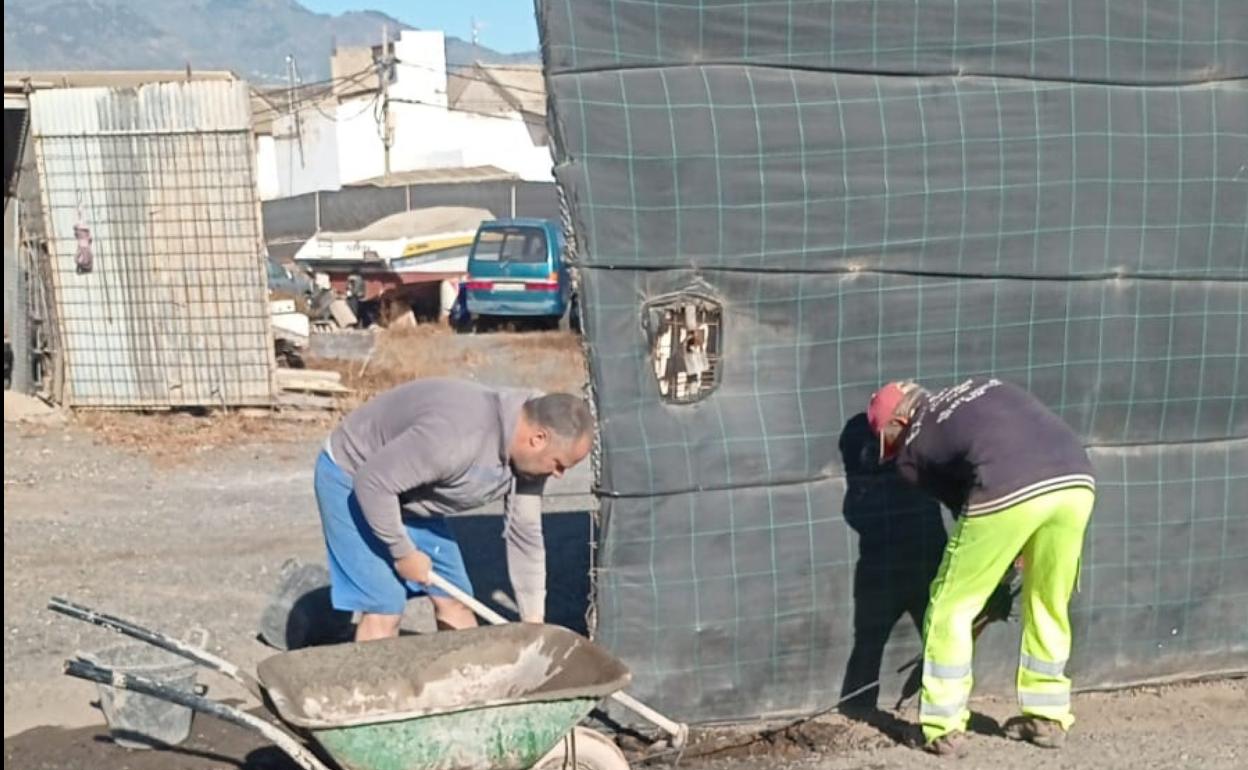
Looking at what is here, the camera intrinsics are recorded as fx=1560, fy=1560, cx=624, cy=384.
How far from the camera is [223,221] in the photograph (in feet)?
42.0

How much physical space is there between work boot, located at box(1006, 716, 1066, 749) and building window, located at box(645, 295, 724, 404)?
5.72ft

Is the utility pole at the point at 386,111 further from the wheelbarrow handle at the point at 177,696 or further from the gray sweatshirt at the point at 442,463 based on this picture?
the wheelbarrow handle at the point at 177,696

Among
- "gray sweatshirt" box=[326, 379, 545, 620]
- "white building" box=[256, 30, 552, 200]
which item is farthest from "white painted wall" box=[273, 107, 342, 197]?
"gray sweatshirt" box=[326, 379, 545, 620]

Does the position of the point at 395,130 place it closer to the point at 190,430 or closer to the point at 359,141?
the point at 359,141

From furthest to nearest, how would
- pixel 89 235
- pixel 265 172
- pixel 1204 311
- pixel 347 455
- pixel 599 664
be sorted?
1. pixel 265 172
2. pixel 89 235
3. pixel 1204 311
4. pixel 347 455
5. pixel 599 664

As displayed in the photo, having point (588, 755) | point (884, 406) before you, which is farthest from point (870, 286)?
point (588, 755)

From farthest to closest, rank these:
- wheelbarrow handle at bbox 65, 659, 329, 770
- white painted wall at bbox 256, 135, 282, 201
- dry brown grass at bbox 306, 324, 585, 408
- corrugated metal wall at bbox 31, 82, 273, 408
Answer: white painted wall at bbox 256, 135, 282, 201, dry brown grass at bbox 306, 324, 585, 408, corrugated metal wall at bbox 31, 82, 273, 408, wheelbarrow handle at bbox 65, 659, 329, 770

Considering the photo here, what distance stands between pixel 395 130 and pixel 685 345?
3877 centimetres

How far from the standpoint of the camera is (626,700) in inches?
218

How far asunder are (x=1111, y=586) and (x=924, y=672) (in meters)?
1.15

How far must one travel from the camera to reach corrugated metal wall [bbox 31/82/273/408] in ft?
41.8

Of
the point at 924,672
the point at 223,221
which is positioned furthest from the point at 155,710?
the point at 223,221

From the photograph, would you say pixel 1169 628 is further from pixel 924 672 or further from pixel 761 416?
pixel 761 416

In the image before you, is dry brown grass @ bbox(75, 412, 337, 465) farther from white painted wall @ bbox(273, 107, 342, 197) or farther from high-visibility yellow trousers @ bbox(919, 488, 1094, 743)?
white painted wall @ bbox(273, 107, 342, 197)
